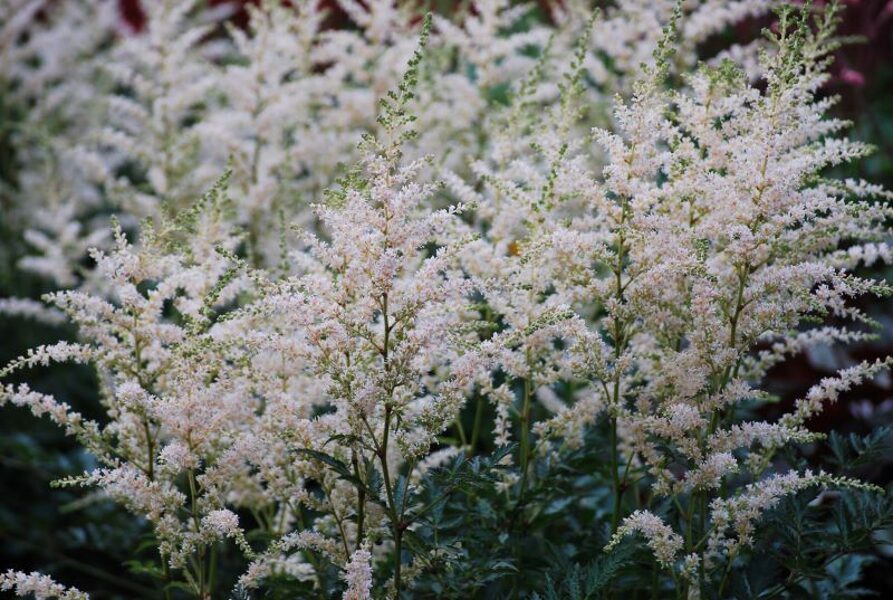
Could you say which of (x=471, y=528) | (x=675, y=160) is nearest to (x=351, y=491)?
(x=471, y=528)

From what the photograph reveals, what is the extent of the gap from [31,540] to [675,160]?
121 inches

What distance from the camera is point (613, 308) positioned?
7.57 ft

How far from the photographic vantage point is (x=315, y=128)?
425 centimetres

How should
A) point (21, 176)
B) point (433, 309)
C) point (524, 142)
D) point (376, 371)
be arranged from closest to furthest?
point (376, 371)
point (433, 309)
point (524, 142)
point (21, 176)

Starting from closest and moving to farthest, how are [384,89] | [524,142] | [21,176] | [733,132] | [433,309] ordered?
[433,309] → [733,132] → [524,142] → [384,89] → [21,176]

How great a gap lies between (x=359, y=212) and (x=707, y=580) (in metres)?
1.24

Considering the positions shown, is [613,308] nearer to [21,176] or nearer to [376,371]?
[376,371]

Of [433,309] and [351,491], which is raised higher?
[433,309]

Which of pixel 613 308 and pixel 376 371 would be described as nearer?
pixel 376 371

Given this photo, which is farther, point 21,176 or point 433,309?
point 21,176

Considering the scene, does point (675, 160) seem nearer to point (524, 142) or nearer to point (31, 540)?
point (524, 142)

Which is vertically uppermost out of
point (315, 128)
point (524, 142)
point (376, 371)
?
point (315, 128)

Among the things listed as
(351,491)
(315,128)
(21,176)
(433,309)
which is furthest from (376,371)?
(21,176)

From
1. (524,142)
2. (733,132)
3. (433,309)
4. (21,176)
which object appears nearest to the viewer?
(433,309)
